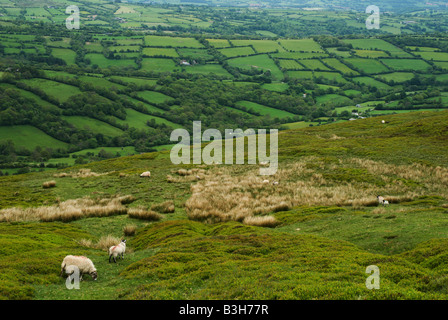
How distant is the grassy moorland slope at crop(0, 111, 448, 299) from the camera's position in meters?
10.2

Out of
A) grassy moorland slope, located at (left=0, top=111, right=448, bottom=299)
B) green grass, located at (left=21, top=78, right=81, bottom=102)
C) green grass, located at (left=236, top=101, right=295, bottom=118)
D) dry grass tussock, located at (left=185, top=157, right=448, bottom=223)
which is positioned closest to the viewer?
grassy moorland slope, located at (left=0, top=111, right=448, bottom=299)

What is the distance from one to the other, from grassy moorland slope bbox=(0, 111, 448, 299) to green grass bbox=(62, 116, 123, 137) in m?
95.0

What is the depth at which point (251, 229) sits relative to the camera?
19391 mm

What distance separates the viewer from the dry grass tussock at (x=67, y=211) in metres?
23.4

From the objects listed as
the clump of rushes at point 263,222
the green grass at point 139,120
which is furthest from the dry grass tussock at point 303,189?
the green grass at point 139,120

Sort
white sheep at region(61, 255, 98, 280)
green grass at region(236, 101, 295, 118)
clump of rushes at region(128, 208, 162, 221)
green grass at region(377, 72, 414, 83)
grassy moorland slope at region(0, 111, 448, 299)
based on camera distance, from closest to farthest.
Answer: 1. grassy moorland slope at region(0, 111, 448, 299)
2. white sheep at region(61, 255, 98, 280)
3. clump of rushes at region(128, 208, 162, 221)
4. green grass at region(236, 101, 295, 118)
5. green grass at region(377, 72, 414, 83)

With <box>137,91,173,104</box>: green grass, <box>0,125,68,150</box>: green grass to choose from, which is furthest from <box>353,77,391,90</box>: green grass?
<box>0,125,68,150</box>: green grass

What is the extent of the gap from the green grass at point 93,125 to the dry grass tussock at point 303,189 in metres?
107

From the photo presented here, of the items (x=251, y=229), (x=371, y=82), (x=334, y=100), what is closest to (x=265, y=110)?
(x=334, y=100)

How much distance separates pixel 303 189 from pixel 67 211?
63.2 feet

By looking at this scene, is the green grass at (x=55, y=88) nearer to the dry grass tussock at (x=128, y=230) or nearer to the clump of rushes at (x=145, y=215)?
the clump of rushes at (x=145, y=215)

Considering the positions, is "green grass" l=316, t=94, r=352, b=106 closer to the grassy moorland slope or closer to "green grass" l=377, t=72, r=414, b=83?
"green grass" l=377, t=72, r=414, b=83

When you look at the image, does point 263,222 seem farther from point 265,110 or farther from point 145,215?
point 265,110

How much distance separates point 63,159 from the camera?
106875mm
